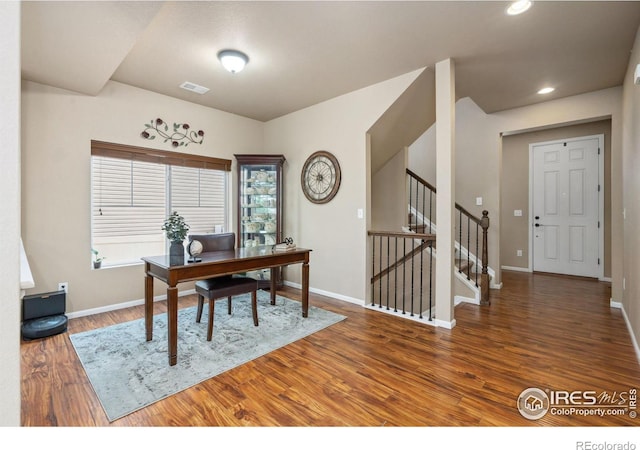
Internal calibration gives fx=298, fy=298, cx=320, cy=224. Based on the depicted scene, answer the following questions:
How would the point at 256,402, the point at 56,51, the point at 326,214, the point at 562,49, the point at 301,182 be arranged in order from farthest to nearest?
the point at 301,182 → the point at 326,214 → the point at 562,49 → the point at 56,51 → the point at 256,402

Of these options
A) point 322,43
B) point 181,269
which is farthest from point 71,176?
point 322,43

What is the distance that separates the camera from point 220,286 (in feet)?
8.98

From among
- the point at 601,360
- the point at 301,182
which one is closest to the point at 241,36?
the point at 301,182

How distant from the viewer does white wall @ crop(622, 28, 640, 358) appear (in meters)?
2.43

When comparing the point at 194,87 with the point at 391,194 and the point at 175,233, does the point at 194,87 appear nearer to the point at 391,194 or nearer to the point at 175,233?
the point at 175,233

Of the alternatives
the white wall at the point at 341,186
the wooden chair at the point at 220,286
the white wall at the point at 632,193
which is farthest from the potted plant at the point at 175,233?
the white wall at the point at 632,193

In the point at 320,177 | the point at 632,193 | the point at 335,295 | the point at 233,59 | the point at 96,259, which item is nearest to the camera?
the point at 632,193

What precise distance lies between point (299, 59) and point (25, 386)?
11.0 ft

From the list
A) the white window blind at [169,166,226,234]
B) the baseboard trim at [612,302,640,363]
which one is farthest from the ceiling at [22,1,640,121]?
the baseboard trim at [612,302,640,363]

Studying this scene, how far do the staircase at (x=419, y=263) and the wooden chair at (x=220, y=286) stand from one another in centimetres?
154

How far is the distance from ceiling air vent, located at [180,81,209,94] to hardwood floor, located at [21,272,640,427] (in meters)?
2.72

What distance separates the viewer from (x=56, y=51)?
2.47 meters

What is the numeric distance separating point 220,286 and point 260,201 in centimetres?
204

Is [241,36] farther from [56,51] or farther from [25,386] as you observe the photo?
[25,386]
